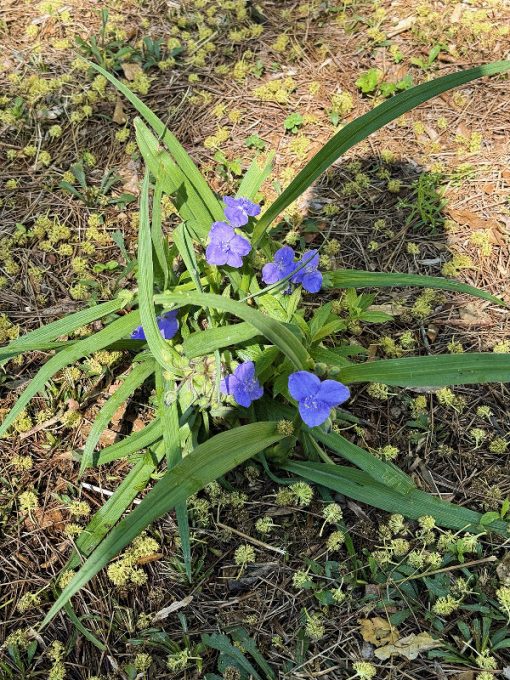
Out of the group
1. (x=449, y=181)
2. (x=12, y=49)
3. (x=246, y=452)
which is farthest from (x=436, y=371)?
(x=12, y=49)

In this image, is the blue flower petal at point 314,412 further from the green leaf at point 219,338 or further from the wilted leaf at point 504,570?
the wilted leaf at point 504,570

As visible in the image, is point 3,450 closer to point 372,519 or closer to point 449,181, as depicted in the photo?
point 372,519

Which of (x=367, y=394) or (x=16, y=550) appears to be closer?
(x=16, y=550)

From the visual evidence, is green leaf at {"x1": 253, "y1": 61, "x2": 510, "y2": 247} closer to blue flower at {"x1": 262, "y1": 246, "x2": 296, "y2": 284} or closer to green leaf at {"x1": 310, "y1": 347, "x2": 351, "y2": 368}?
Result: blue flower at {"x1": 262, "y1": 246, "x2": 296, "y2": 284}

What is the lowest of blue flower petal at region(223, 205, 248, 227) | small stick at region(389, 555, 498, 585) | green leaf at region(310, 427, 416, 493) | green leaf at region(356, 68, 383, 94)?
small stick at region(389, 555, 498, 585)

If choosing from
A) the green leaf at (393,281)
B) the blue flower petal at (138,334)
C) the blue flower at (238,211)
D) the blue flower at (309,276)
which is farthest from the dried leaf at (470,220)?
the blue flower petal at (138,334)

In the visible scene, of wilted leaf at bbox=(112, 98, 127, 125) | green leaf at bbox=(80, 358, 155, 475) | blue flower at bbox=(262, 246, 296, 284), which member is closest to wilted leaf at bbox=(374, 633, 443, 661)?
green leaf at bbox=(80, 358, 155, 475)

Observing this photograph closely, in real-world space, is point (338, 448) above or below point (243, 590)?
above

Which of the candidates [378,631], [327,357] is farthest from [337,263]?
[378,631]
